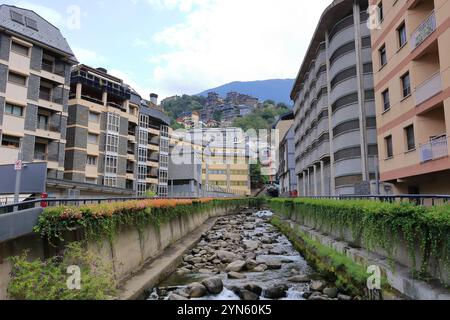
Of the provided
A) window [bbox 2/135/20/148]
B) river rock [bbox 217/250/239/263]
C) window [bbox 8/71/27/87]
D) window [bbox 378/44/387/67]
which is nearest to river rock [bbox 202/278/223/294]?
river rock [bbox 217/250/239/263]

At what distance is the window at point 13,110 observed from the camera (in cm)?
2961

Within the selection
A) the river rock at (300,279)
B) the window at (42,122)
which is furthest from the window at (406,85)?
the window at (42,122)

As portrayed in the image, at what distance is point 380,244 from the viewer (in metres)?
10.5

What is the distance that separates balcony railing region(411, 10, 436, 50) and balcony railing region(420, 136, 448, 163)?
5.58 meters

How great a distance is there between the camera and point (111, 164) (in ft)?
143

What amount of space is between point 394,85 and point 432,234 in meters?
16.8

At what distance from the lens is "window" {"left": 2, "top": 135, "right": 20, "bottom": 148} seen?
29.3 m

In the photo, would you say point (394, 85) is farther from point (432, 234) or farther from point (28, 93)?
point (28, 93)

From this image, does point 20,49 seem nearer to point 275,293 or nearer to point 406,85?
point 275,293

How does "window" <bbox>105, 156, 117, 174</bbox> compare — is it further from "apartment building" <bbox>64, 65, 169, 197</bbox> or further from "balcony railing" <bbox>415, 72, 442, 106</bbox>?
"balcony railing" <bbox>415, 72, 442, 106</bbox>

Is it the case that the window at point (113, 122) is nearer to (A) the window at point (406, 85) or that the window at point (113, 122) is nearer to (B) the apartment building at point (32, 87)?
(B) the apartment building at point (32, 87)

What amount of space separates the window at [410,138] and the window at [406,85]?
2027mm

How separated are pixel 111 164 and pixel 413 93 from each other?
1401 inches
